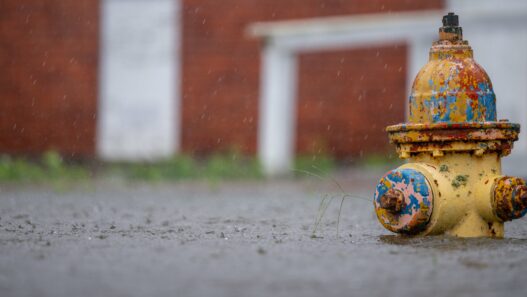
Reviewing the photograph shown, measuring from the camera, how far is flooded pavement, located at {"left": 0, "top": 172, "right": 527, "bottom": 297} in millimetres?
2312

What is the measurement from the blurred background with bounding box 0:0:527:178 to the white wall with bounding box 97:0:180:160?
0.6 inches

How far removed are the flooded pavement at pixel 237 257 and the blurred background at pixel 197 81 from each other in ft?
18.2

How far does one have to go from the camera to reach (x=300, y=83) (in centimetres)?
1131

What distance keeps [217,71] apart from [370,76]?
2133mm

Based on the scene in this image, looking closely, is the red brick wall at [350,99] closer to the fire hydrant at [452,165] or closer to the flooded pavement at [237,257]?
the flooded pavement at [237,257]

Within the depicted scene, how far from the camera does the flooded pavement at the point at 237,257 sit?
2.31 meters

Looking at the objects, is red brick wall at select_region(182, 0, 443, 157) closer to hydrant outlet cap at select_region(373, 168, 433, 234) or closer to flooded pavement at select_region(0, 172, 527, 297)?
flooded pavement at select_region(0, 172, 527, 297)

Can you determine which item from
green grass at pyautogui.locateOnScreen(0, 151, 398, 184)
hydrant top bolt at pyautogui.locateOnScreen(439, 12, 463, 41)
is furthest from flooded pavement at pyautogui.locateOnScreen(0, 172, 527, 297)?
green grass at pyautogui.locateOnScreen(0, 151, 398, 184)

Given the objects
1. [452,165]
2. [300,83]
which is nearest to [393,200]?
[452,165]

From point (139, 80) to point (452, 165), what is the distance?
8989 millimetres

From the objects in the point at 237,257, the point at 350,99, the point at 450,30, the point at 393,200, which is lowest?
the point at 237,257

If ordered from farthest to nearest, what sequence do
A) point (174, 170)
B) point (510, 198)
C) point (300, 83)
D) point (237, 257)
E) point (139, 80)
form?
point (139, 80)
point (300, 83)
point (174, 170)
point (510, 198)
point (237, 257)

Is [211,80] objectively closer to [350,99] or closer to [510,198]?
[350,99]

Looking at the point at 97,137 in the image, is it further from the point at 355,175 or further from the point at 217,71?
the point at 355,175
